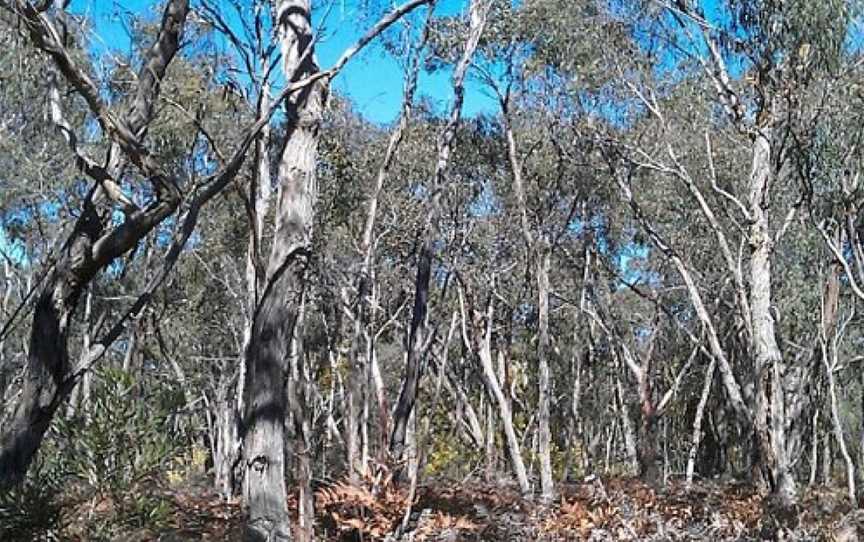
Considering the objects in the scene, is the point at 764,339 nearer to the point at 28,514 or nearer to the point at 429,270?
the point at 429,270

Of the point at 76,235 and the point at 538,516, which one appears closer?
the point at 76,235

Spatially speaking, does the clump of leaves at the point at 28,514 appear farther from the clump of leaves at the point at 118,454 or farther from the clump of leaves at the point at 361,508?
the clump of leaves at the point at 361,508

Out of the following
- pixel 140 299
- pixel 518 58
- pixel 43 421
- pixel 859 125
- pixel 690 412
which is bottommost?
pixel 43 421

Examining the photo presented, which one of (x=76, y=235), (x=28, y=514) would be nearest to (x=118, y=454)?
(x=28, y=514)

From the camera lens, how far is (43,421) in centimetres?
524

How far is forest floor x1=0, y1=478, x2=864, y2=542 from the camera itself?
9.39 meters

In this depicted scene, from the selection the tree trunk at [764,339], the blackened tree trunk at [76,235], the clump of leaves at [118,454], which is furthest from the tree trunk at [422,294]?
A: the clump of leaves at [118,454]

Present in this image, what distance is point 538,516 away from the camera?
10930 millimetres

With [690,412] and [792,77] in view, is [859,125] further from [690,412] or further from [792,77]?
[690,412]

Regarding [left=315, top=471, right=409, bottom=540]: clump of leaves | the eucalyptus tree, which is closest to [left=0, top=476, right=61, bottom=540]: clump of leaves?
[left=315, top=471, right=409, bottom=540]: clump of leaves

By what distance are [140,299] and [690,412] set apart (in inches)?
867

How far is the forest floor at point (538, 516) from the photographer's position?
9.39 meters

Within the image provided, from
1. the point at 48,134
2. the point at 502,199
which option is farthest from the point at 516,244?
the point at 48,134

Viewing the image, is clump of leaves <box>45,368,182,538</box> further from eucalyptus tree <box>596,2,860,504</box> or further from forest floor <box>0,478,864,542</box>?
→ eucalyptus tree <box>596,2,860,504</box>
